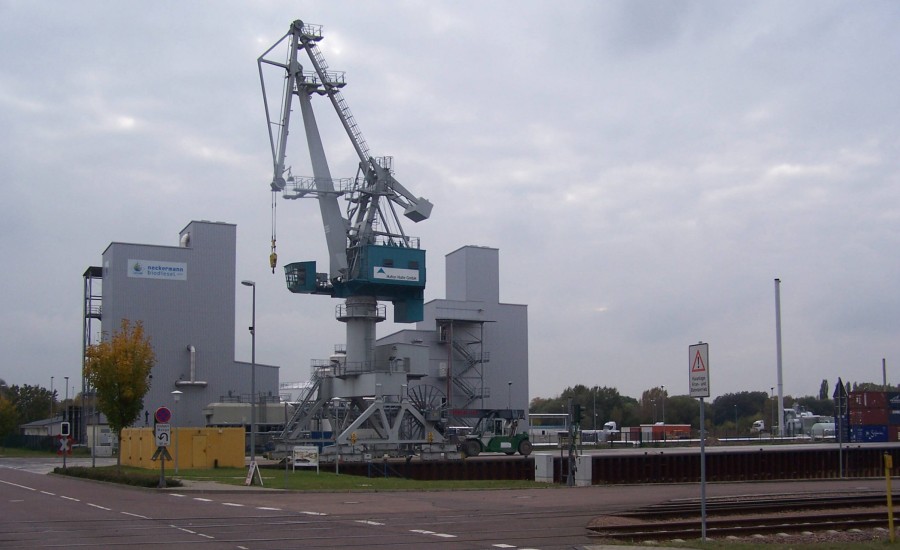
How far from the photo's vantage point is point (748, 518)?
879 inches

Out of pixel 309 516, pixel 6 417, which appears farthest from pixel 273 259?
pixel 6 417

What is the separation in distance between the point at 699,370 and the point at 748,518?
25.6 feet

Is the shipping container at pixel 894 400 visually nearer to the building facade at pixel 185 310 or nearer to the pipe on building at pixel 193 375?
the building facade at pixel 185 310

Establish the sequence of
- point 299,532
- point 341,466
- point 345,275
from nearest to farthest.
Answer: point 299,532, point 341,466, point 345,275

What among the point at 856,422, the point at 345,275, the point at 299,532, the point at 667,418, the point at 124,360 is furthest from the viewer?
the point at 667,418

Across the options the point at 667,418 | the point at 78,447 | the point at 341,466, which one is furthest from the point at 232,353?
the point at 667,418

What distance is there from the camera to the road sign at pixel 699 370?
16.1 metres

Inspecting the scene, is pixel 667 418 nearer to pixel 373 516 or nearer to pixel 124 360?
pixel 124 360

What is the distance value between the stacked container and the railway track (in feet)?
136

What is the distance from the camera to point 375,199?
204 feet

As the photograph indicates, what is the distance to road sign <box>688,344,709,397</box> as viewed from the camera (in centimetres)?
1609

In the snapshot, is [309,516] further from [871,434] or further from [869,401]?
[871,434]

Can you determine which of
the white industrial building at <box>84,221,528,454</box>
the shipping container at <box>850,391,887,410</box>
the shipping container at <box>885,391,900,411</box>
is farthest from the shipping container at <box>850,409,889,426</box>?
the white industrial building at <box>84,221,528,454</box>

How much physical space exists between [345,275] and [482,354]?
2666cm
